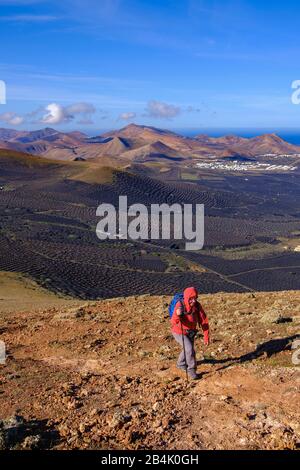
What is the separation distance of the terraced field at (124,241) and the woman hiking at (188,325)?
27.5m

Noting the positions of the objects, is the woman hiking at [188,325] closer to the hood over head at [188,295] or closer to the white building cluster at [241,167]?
the hood over head at [188,295]

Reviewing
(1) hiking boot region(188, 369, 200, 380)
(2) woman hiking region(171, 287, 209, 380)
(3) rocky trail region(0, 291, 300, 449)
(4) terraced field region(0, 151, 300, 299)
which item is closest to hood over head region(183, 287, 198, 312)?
(2) woman hiking region(171, 287, 209, 380)

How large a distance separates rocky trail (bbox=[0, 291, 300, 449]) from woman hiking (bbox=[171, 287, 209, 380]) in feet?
0.80

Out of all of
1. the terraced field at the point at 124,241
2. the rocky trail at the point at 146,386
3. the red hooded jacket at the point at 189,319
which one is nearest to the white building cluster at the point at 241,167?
the terraced field at the point at 124,241

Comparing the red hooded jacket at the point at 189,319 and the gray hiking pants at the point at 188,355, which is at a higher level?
the red hooded jacket at the point at 189,319

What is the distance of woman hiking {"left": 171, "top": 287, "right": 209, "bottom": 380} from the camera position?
812cm

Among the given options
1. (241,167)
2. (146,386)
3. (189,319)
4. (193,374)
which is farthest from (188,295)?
(241,167)

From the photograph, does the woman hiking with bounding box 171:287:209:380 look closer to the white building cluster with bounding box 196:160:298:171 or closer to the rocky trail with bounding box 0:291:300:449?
the rocky trail with bounding box 0:291:300:449

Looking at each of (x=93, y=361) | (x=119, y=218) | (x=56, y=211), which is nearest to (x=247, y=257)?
(x=119, y=218)

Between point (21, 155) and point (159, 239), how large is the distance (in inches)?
2698

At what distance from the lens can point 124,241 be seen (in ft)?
218

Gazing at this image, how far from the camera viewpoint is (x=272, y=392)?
7.39m

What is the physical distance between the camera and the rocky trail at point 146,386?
620 centimetres
